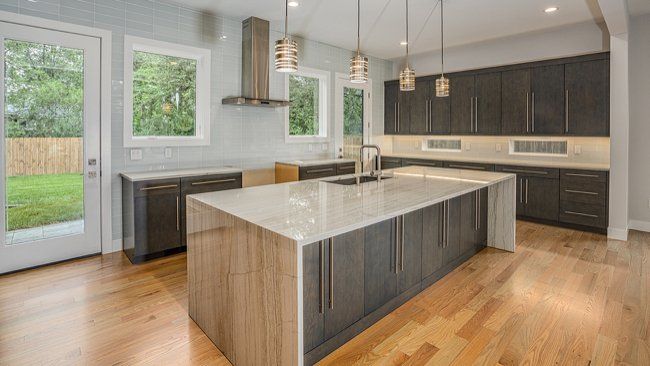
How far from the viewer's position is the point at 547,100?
5.33 meters

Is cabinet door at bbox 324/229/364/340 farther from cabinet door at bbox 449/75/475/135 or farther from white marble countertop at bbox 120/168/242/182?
cabinet door at bbox 449/75/475/135

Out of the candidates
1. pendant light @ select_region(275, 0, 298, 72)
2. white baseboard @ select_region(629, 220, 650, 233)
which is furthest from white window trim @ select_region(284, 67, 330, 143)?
white baseboard @ select_region(629, 220, 650, 233)

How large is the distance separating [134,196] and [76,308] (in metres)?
1.25

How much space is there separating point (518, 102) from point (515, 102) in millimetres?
44

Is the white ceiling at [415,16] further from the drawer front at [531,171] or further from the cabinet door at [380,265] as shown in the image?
the cabinet door at [380,265]

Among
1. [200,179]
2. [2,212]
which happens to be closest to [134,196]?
[200,179]

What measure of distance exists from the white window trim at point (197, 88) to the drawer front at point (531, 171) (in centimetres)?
435

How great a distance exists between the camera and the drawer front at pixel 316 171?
206 inches

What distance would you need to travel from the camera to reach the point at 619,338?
233 centimetres

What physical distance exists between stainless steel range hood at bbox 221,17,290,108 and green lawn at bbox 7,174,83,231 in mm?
1978

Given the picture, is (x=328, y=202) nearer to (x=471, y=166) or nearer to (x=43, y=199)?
(x=43, y=199)

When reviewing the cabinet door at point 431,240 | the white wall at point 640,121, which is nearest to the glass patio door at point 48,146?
the cabinet door at point 431,240

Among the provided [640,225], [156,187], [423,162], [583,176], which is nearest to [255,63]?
[156,187]

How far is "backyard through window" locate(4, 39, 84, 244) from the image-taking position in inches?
133
